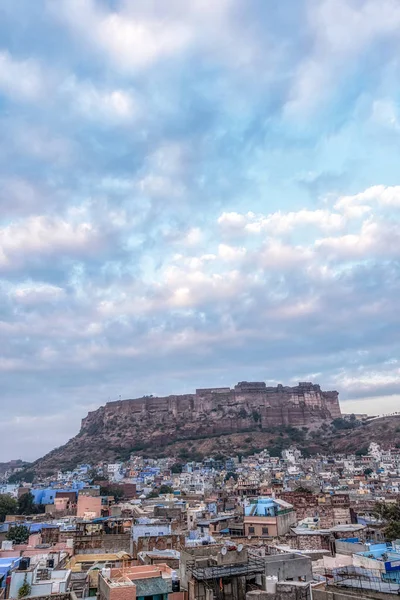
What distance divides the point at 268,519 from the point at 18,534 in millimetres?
17439

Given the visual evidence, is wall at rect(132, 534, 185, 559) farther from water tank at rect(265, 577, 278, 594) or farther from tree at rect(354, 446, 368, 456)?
tree at rect(354, 446, 368, 456)

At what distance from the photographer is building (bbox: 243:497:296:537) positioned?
30.7 meters

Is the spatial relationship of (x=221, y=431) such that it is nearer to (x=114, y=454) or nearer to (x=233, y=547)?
(x=114, y=454)

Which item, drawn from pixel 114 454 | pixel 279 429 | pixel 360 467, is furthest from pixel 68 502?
pixel 279 429

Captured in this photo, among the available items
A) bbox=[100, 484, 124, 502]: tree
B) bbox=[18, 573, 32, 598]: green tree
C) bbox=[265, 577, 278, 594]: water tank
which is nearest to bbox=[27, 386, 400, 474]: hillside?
bbox=[100, 484, 124, 502]: tree

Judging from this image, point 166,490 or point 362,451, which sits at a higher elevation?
point 362,451

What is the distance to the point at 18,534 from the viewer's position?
33812mm

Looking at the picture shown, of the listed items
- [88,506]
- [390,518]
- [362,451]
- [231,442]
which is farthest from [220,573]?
[231,442]

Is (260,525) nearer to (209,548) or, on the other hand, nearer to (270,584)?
(209,548)

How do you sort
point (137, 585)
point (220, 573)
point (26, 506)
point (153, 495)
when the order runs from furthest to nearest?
1. point (153, 495)
2. point (26, 506)
3. point (220, 573)
4. point (137, 585)

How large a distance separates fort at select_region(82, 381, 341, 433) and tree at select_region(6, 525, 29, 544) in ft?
369

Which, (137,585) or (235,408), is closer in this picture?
(137,585)

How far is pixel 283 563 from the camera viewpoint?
16.8 meters

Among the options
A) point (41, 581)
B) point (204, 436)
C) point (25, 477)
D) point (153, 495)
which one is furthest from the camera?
point (204, 436)
